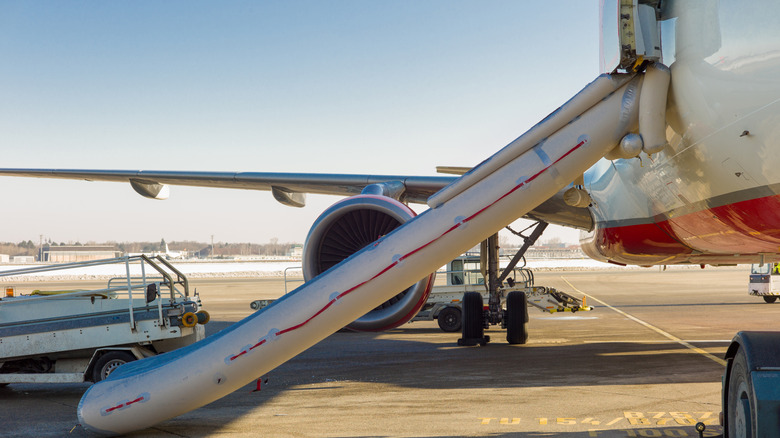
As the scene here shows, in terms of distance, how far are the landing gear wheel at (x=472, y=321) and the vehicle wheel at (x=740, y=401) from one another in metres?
8.03

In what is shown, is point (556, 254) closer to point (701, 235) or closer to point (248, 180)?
point (248, 180)

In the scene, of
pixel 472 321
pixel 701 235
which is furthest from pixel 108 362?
pixel 701 235

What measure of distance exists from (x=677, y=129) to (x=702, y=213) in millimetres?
997

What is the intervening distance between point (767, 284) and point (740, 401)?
66.9 ft

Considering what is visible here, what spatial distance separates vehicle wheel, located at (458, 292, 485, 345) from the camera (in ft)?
41.7

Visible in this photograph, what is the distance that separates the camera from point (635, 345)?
1203cm

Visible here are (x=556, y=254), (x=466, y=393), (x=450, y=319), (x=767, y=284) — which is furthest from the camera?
(x=556, y=254)

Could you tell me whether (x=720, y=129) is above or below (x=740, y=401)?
above

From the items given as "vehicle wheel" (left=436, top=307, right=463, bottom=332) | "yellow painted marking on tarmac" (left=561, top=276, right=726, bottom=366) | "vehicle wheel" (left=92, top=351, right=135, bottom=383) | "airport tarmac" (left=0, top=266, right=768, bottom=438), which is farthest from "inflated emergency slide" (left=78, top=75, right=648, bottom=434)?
"vehicle wheel" (left=436, top=307, right=463, bottom=332)

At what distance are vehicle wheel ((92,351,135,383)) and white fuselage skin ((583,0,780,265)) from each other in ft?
20.4

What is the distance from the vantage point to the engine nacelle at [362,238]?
762cm

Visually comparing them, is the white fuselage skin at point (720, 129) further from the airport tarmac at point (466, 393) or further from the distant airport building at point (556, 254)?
the distant airport building at point (556, 254)

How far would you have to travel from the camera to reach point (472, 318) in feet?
41.8

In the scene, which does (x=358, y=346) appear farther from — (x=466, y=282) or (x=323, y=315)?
(x=323, y=315)
